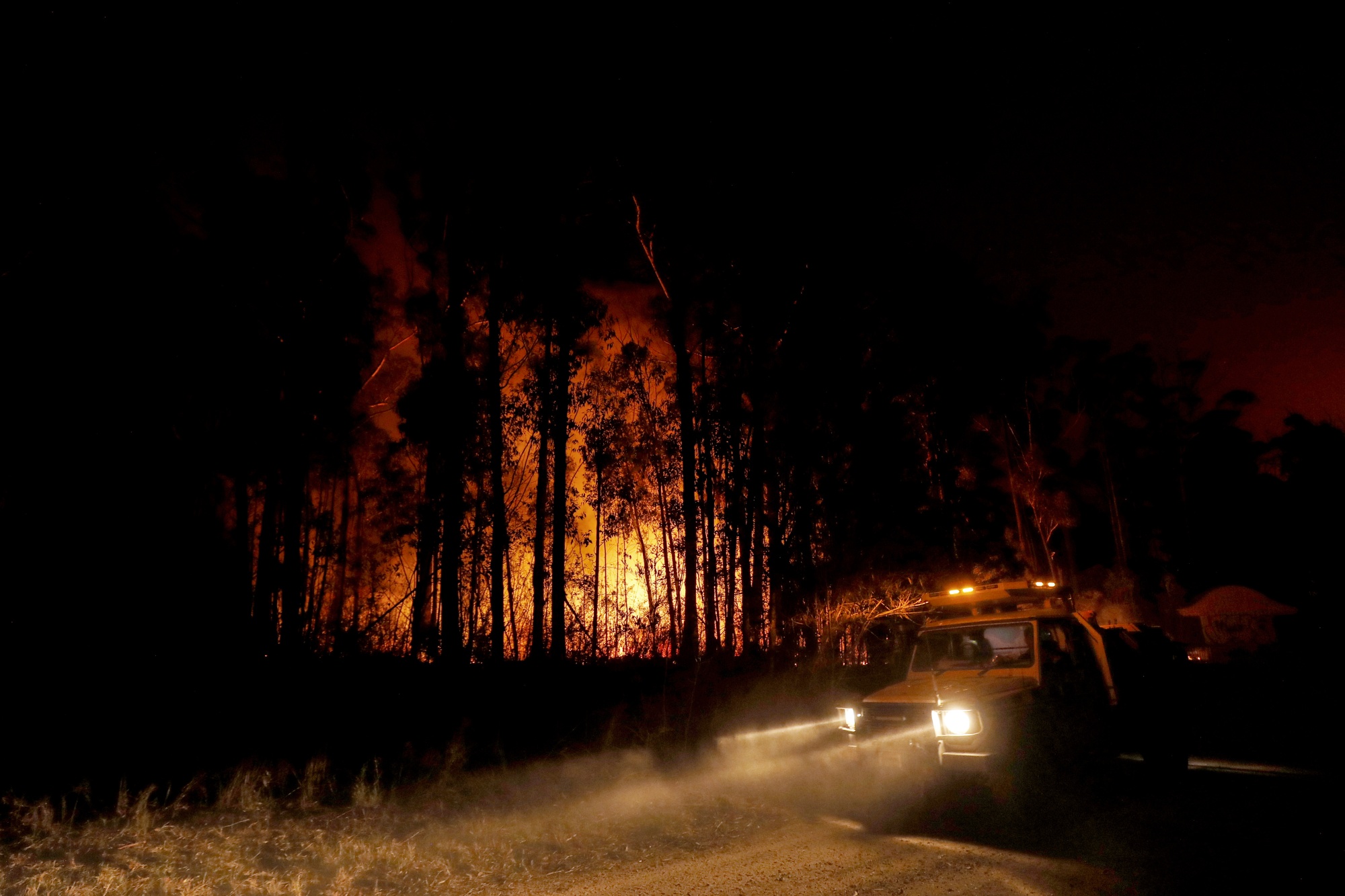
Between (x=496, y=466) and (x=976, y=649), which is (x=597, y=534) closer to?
(x=496, y=466)

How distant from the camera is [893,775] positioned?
6.78 meters

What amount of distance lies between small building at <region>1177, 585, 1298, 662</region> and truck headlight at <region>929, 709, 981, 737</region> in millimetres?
21944

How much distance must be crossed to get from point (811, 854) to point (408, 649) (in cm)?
832

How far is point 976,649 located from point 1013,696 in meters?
1.02

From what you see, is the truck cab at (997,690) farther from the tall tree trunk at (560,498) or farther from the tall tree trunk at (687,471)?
the tall tree trunk at (560,498)

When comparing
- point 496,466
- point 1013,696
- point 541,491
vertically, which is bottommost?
point 1013,696

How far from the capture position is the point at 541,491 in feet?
38.1

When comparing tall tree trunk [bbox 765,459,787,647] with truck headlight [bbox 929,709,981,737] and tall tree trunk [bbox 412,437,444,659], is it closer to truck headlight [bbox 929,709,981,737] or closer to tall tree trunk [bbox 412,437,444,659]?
tall tree trunk [bbox 412,437,444,659]

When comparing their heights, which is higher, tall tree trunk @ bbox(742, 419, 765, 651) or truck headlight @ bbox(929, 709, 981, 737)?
tall tree trunk @ bbox(742, 419, 765, 651)

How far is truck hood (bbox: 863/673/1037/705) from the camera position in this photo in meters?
6.29

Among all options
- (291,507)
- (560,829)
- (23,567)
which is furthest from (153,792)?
(291,507)

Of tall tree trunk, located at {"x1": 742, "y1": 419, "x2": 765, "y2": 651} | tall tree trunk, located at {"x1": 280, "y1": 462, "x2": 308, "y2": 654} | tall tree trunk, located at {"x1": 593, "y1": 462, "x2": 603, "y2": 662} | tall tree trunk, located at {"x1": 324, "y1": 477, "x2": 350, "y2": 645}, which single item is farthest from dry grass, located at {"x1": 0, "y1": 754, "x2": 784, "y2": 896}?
tall tree trunk, located at {"x1": 324, "y1": 477, "x2": 350, "y2": 645}

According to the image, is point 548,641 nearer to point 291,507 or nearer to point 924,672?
point 291,507

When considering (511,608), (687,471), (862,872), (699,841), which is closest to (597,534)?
(511,608)
